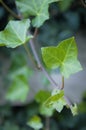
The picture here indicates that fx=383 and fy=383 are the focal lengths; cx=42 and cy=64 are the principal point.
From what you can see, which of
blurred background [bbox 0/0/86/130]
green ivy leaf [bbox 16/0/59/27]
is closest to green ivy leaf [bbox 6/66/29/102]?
blurred background [bbox 0/0/86/130]

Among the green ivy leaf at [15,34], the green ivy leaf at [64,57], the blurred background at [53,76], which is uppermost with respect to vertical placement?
the green ivy leaf at [15,34]

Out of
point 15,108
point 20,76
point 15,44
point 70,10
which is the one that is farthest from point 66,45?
point 15,108

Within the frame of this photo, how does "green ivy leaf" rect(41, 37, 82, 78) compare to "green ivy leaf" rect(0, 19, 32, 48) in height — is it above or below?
below

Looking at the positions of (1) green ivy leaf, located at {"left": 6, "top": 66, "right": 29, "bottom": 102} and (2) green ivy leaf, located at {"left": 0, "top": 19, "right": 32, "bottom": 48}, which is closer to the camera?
(2) green ivy leaf, located at {"left": 0, "top": 19, "right": 32, "bottom": 48}

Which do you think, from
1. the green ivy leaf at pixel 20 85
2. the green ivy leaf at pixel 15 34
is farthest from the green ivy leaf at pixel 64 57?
the green ivy leaf at pixel 20 85

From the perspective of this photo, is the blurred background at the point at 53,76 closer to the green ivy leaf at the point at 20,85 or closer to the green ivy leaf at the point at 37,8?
the green ivy leaf at the point at 20,85

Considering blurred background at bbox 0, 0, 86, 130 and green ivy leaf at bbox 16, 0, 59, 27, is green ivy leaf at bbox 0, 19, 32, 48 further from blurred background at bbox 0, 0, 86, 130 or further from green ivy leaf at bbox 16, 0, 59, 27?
blurred background at bbox 0, 0, 86, 130
